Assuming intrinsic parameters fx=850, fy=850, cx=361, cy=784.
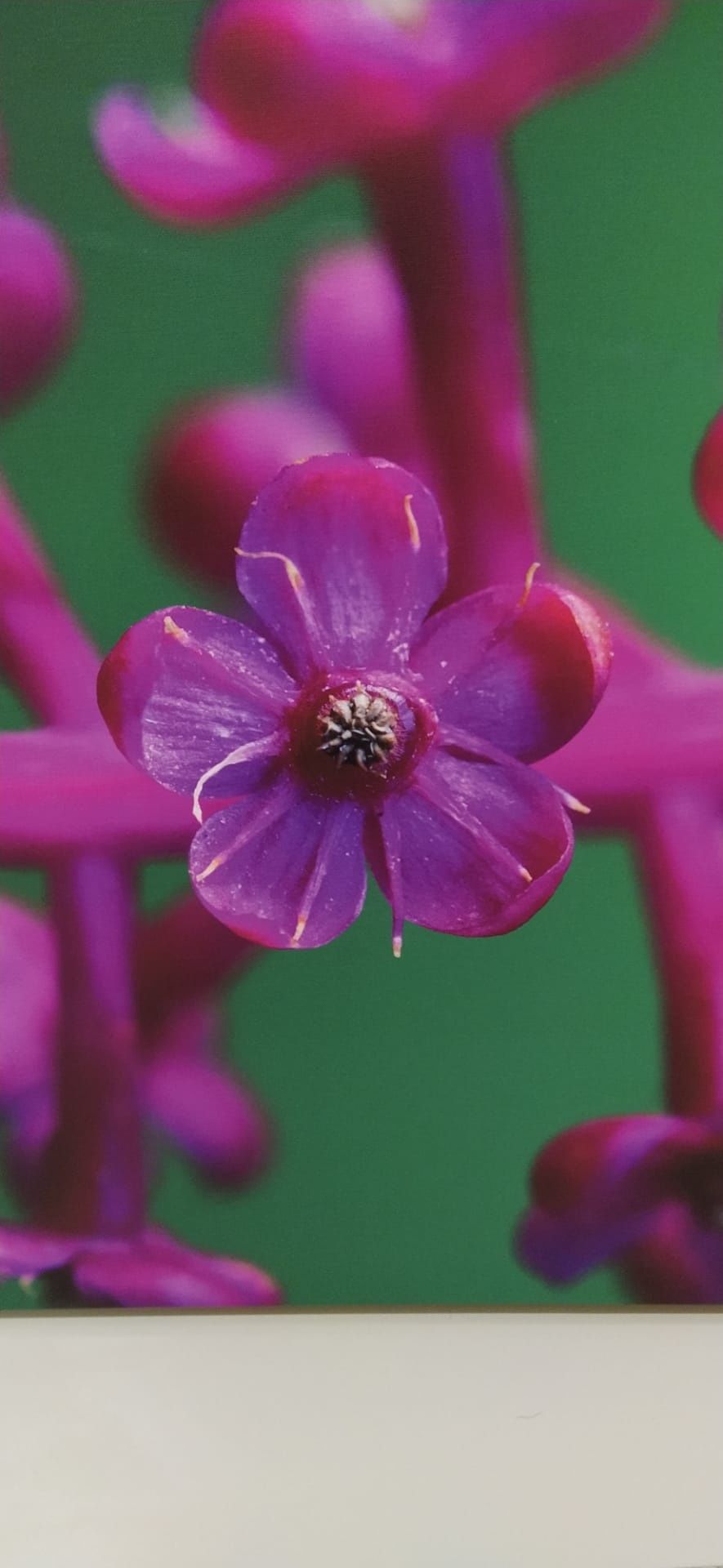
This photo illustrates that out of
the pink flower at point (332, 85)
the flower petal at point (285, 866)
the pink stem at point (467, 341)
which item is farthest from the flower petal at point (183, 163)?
the flower petal at point (285, 866)

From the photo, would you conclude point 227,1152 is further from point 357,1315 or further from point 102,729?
point 102,729

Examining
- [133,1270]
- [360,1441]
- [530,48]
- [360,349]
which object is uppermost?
Result: [530,48]

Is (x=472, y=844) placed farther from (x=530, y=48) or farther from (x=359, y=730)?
(x=530, y=48)

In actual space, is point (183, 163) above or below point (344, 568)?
above

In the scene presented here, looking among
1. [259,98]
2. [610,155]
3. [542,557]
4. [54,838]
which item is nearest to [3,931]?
[54,838]

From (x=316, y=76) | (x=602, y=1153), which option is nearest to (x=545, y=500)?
(x=316, y=76)

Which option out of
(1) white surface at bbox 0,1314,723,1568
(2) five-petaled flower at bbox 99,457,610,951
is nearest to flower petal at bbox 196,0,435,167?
(2) five-petaled flower at bbox 99,457,610,951
